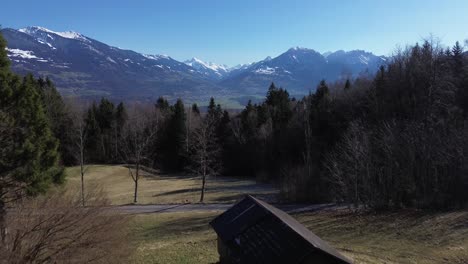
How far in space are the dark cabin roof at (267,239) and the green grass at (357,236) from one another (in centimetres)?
375

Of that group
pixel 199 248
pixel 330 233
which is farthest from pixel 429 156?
pixel 199 248

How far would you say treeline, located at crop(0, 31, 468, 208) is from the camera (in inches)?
1219

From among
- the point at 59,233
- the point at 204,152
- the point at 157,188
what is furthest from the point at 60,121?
the point at 59,233

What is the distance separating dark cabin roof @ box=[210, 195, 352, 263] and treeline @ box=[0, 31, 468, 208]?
12.3 meters

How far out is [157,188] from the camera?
5591 centimetres

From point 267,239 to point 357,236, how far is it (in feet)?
44.3

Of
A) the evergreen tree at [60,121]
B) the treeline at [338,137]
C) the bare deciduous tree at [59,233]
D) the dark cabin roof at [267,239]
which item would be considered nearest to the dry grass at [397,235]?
the treeline at [338,137]

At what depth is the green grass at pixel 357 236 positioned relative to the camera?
758 inches

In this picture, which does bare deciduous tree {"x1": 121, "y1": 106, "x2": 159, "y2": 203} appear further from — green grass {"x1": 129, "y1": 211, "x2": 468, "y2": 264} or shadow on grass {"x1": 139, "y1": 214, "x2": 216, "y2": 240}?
green grass {"x1": 129, "y1": 211, "x2": 468, "y2": 264}

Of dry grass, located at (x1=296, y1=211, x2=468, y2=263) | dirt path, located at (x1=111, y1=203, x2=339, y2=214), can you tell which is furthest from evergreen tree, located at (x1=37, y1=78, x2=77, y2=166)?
dry grass, located at (x1=296, y1=211, x2=468, y2=263)

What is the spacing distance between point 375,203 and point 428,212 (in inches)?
146

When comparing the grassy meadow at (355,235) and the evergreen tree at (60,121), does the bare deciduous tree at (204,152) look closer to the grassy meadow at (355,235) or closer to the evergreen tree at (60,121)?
the grassy meadow at (355,235)

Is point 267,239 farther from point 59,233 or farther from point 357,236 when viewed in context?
point 357,236

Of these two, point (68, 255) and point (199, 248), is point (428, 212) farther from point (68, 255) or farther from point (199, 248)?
point (68, 255)
